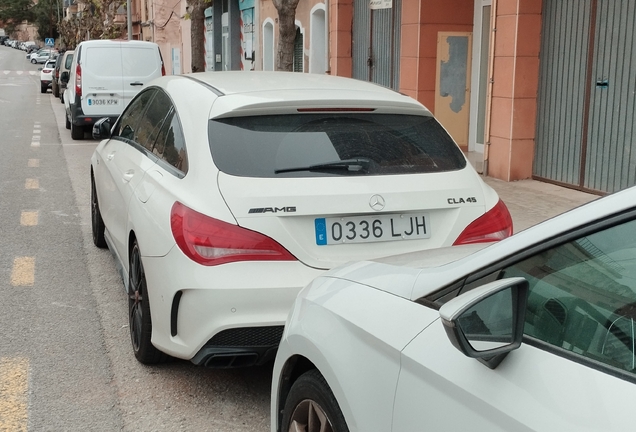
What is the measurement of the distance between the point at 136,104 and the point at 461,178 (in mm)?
2869

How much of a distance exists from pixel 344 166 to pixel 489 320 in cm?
225

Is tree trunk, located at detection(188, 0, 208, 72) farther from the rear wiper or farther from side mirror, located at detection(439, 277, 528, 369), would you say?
side mirror, located at detection(439, 277, 528, 369)

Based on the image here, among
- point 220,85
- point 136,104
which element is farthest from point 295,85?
point 136,104

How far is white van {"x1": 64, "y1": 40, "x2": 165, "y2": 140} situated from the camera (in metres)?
17.5

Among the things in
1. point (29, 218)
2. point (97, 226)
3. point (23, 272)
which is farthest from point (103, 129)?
point (29, 218)

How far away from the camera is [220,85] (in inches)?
188

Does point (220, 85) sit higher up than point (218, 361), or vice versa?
point (220, 85)

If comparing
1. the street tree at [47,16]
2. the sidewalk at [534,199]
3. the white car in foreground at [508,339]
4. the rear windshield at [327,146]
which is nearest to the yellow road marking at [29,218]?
the sidewalk at [534,199]

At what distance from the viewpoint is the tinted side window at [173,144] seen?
440 centimetres

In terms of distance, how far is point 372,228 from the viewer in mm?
4078

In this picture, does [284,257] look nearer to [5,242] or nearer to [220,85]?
[220,85]

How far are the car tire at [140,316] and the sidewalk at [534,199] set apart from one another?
15.8 feet

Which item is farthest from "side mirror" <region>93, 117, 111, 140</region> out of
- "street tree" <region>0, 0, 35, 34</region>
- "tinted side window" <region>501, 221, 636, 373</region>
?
"street tree" <region>0, 0, 35, 34</region>

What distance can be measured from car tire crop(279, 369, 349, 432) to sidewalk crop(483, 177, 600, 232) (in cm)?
597
